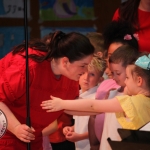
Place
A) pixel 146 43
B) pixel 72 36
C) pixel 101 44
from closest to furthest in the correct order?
pixel 72 36
pixel 146 43
pixel 101 44

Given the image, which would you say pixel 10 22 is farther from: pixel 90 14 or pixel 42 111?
pixel 42 111

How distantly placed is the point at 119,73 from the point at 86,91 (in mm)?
552

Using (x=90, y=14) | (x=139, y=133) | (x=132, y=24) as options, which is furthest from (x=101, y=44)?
(x=139, y=133)

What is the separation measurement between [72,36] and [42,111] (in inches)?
14.6

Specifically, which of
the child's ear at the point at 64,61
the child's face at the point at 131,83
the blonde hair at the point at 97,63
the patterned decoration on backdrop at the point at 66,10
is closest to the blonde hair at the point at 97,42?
the blonde hair at the point at 97,63

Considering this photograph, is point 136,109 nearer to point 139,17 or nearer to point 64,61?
point 64,61

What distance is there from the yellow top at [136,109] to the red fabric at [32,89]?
0.39 metres

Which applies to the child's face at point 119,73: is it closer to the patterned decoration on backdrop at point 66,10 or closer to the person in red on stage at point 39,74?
the person in red on stage at point 39,74

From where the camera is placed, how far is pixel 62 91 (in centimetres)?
203

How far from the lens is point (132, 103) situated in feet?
5.57

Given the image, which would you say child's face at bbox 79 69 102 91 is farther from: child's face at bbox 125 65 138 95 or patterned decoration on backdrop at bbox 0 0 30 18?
patterned decoration on backdrop at bbox 0 0 30 18

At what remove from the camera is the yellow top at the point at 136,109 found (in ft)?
5.55

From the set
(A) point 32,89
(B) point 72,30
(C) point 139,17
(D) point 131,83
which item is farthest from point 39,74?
(B) point 72,30

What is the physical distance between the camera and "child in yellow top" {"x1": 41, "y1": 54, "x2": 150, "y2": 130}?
1.70 metres
